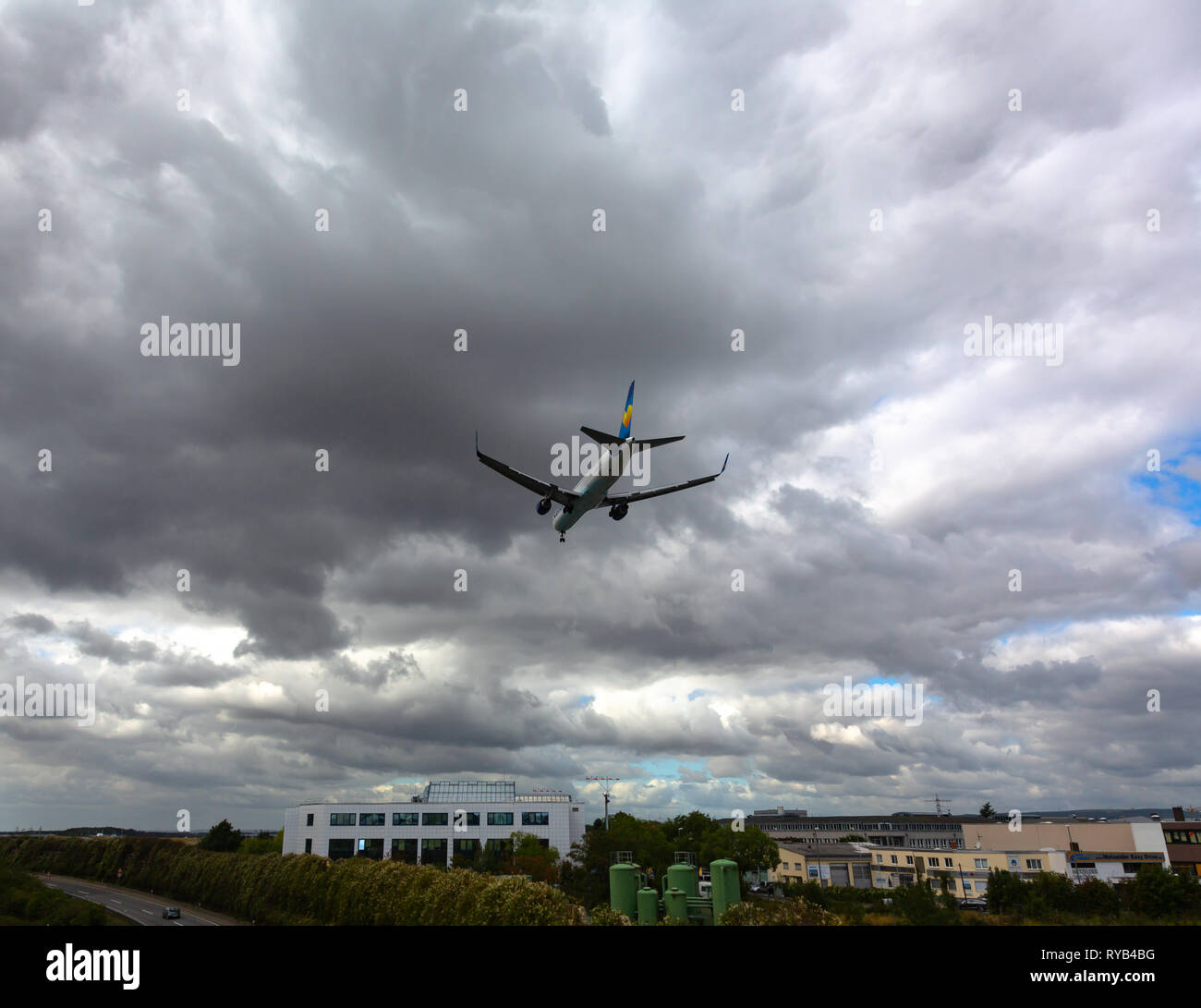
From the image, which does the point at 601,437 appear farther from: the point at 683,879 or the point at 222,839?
the point at 222,839

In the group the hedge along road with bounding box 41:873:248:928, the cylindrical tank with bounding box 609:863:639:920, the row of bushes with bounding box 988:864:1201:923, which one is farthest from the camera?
the hedge along road with bounding box 41:873:248:928

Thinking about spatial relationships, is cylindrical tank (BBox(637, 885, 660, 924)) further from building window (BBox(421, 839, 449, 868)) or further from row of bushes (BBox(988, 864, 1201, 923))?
building window (BBox(421, 839, 449, 868))

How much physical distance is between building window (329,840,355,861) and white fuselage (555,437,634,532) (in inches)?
3851

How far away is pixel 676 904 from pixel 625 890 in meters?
3.48

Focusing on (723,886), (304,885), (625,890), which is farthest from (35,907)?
(723,886)

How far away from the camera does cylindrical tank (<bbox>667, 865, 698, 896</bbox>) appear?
46.1 m

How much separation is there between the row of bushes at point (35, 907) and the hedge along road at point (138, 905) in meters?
9.05

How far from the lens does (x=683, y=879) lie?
46.3 meters

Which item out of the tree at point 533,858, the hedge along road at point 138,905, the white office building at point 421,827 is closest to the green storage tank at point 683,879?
the tree at point 533,858

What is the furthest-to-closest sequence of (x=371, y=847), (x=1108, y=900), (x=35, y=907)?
1. (x=371, y=847)
2. (x=1108, y=900)
3. (x=35, y=907)

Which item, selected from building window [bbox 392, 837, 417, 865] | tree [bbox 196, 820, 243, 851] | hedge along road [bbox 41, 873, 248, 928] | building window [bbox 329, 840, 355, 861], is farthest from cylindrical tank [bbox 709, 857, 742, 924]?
tree [bbox 196, 820, 243, 851]
